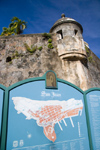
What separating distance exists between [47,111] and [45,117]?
118 mm

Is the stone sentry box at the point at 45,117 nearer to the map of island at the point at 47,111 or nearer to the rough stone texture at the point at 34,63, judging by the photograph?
the map of island at the point at 47,111

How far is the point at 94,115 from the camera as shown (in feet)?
9.01

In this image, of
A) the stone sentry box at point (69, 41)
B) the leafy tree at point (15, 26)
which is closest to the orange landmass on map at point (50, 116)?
the stone sentry box at point (69, 41)

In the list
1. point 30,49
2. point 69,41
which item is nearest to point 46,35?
point 30,49

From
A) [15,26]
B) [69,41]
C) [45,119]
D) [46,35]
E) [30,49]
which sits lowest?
[45,119]

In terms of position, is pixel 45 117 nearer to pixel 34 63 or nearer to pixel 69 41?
pixel 34 63

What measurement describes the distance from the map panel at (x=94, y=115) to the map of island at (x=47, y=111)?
1.33 ft

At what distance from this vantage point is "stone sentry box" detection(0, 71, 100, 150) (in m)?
2.11

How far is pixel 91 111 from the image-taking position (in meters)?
2.75

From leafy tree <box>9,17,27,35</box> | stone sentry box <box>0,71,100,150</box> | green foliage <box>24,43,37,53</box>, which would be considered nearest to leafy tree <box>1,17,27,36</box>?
leafy tree <box>9,17,27,35</box>

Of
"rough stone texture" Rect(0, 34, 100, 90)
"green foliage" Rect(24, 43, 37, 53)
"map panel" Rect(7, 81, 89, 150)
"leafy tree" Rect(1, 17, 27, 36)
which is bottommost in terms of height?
"map panel" Rect(7, 81, 89, 150)

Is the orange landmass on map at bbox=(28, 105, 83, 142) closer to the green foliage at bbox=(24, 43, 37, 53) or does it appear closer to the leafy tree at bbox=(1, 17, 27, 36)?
the green foliage at bbox=(24, 43, 37, 53)

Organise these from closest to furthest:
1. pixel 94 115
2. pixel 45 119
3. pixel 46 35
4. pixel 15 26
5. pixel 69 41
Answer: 1. pixel 45 119
2. pixel 94 115
3. pixel 69 41
4. pixel 46 35
5. pixel 15 26

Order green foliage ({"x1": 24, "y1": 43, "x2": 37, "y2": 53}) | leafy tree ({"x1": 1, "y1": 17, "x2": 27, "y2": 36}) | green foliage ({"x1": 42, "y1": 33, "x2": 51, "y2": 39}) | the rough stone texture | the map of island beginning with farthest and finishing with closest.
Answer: leafy tree ({"x1": 1, "y1": 17, "x2": 27, "y2": 36})
green foliage ({"x1": 42, "y1": 33, "x2": 51, "y2": 39})
green foliage ({"x1": 24, "y1": 43, "x2": 37, "y2": 53})
the rough stone texture
the map of island
